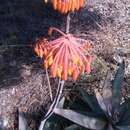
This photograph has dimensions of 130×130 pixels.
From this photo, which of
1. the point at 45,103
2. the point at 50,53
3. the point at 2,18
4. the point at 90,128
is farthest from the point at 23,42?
the point at 50,53

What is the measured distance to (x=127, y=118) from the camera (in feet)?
8.95

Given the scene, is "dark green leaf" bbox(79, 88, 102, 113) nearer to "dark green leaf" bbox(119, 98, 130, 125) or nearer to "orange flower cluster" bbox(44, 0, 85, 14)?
"dark green leaf" bbox(119, 98, 130, 125)

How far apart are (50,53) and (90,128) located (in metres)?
0.85

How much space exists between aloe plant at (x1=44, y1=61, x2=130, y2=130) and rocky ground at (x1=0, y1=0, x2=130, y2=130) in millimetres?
269

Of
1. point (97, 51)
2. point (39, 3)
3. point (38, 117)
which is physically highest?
point (39, 3)

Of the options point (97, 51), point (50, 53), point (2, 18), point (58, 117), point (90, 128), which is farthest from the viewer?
point (2, 18)

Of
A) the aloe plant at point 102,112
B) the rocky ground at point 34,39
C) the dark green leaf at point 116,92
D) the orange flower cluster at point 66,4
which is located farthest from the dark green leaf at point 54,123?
the orange flower cluster at point 66,4

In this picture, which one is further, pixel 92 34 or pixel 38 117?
pixel 92 34

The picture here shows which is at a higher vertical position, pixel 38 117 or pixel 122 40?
pixel 122 40

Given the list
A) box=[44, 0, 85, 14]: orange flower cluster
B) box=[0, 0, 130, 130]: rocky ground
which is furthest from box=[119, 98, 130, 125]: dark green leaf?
box=[44, 0, 85, 14]: orange flower cluster

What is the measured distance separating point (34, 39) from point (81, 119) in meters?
1.10

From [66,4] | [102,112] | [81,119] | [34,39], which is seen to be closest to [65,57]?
[66,4]

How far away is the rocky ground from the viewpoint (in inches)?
121

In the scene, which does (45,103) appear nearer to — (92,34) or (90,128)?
(90,128)
